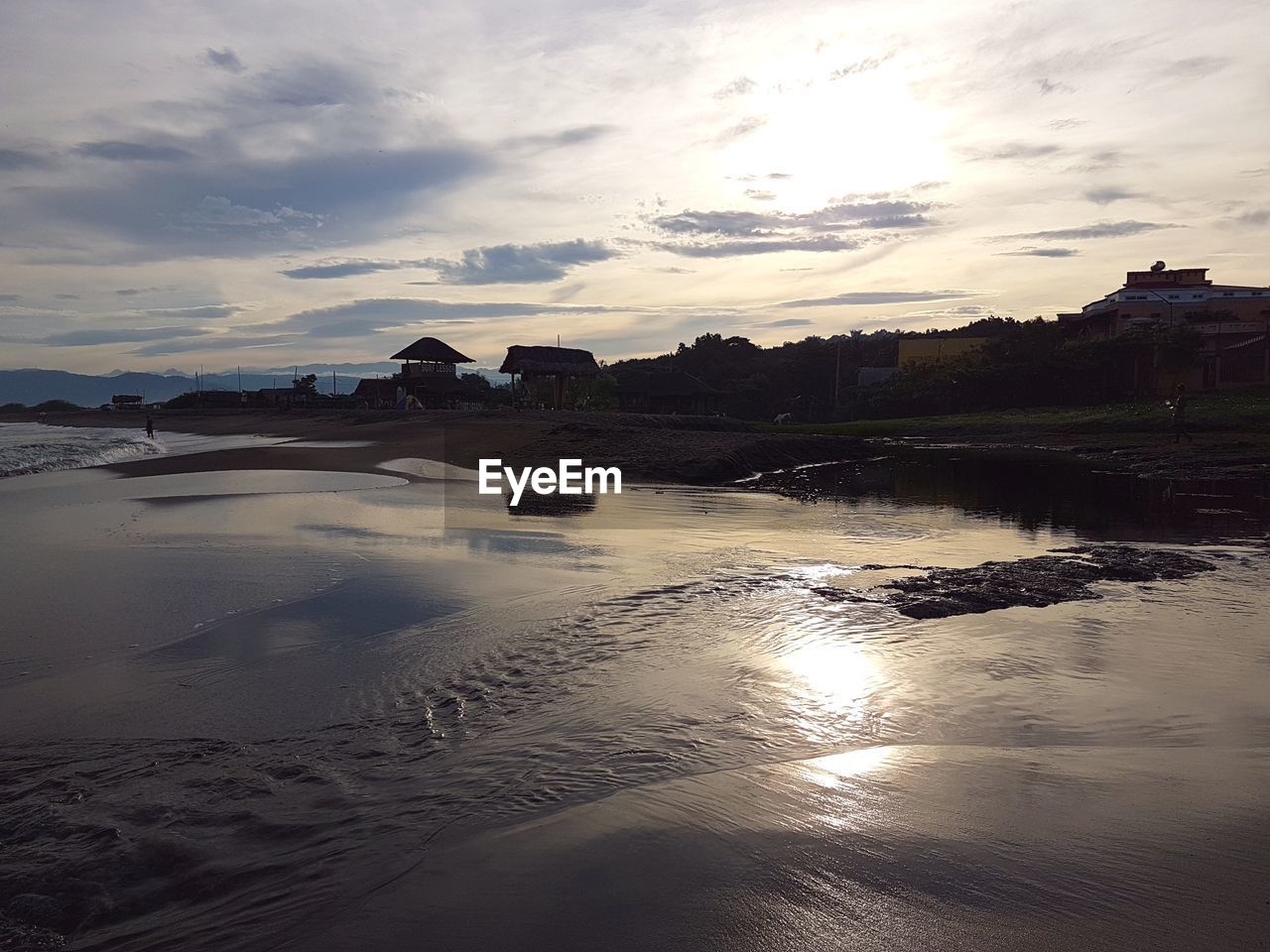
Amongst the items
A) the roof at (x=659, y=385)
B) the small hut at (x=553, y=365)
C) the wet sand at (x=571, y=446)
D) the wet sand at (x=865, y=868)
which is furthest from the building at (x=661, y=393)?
the wet sand at (x=865, y=868)

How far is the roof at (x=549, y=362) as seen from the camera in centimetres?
5638

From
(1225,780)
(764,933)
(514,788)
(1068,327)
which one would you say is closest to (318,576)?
(514,788)

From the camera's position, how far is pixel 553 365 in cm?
5738

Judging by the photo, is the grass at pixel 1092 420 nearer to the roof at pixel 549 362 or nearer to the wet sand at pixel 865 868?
the roof at pixel 549 362

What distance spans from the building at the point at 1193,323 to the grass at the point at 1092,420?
415 cm

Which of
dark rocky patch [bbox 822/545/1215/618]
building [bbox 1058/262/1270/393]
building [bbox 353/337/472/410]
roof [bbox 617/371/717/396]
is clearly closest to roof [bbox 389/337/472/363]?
building [bbox 353/337/472/410]

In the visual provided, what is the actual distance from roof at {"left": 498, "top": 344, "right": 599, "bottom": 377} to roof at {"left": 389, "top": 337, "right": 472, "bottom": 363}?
8.29 meters

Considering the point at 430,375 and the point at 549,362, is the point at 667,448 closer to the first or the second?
the point at 549,362

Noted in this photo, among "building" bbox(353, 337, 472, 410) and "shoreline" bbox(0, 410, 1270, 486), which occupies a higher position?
"building" bbox(353, 337, 472, 410)

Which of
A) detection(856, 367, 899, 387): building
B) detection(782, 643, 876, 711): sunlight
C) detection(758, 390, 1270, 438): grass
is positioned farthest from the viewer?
detection(856, 367, 899, 387): building

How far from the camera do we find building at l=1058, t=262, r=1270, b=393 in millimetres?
52125

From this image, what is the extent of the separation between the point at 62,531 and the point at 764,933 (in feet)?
43.4

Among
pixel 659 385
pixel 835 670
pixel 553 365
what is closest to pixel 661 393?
pixel 659 385

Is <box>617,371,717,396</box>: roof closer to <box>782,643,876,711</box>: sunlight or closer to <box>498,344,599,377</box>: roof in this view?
<box>498,344,599,377</box>: roof
